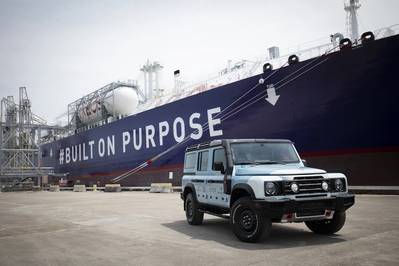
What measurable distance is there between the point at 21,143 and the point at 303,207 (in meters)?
60.3

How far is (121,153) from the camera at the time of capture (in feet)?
119

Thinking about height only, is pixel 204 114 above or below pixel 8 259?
above

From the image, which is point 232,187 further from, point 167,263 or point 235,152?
point 167,263

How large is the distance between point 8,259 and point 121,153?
30.1m

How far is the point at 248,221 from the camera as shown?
283 inches

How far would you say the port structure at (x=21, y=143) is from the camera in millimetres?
52500

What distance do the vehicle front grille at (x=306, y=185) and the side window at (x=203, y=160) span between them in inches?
112

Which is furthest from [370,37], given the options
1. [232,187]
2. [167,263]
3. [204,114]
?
[167,263]

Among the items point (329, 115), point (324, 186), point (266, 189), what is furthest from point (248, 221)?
point (329, 115)

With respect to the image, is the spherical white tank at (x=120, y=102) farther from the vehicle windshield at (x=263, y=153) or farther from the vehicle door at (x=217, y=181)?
the vehicle windshield at (x=263, y=153)

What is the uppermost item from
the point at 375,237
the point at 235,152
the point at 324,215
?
the point at 235,152

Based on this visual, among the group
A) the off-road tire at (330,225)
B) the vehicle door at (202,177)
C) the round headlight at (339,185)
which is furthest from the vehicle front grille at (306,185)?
the vehicle door at (202,177)

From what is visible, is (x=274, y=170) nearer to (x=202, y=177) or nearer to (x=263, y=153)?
(x=263, y=153)

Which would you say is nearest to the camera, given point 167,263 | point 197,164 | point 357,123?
point 167,263
